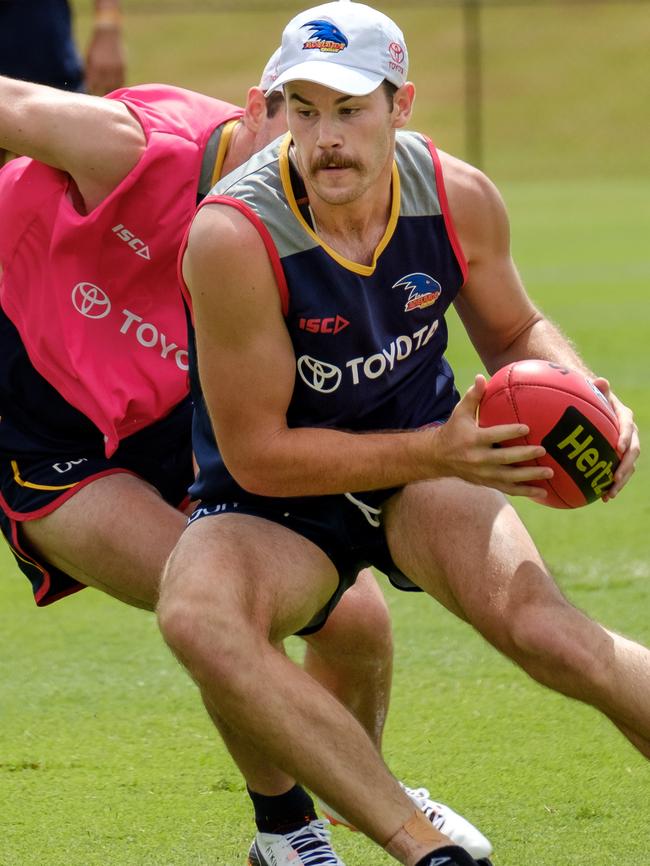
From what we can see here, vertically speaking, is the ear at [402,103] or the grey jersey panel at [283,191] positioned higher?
the ear at [402,103]

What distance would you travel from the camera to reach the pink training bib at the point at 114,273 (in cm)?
461

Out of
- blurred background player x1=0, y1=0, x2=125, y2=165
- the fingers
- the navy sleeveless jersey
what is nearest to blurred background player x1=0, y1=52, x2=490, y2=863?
the navy sleeveless jersey

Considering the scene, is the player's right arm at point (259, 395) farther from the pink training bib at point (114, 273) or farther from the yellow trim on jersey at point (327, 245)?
the pink training bib at point (114, 273)

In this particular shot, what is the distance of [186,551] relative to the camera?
3.91 meters

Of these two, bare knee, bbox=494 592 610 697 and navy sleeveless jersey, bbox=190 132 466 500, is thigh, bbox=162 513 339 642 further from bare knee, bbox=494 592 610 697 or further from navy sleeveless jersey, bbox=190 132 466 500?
bare knee, bbox=494 592 610 697

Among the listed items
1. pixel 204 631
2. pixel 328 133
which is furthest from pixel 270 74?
pixel 204 631

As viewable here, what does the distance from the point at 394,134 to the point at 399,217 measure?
0.21 metres

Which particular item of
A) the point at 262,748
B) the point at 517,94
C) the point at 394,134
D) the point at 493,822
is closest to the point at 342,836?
the point at 493,822

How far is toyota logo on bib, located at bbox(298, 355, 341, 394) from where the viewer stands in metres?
4.05

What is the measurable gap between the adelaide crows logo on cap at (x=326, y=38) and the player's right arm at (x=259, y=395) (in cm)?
45

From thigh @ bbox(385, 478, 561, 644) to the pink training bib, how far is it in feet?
3.11

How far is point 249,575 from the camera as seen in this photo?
385 centimetres

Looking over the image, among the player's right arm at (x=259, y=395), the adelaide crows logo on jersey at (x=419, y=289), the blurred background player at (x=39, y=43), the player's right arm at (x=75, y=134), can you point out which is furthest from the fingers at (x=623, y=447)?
the blurred background player at (x=39, y=43)

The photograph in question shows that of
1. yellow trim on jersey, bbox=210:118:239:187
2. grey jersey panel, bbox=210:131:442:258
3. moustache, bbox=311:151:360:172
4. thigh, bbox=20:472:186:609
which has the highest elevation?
moustache, bbox=311:151:360:172
